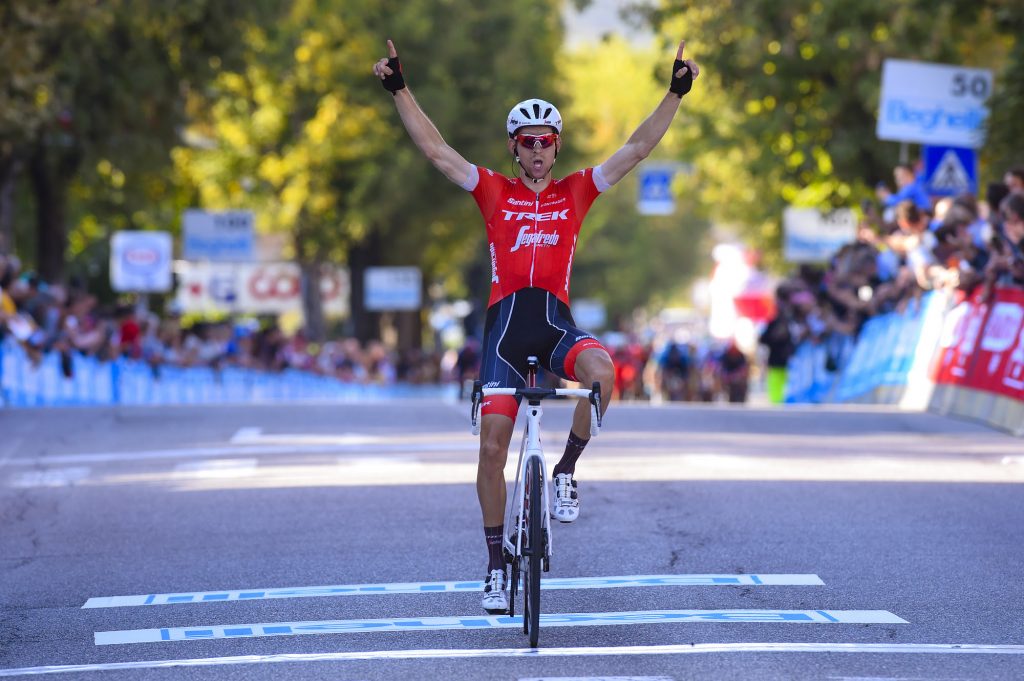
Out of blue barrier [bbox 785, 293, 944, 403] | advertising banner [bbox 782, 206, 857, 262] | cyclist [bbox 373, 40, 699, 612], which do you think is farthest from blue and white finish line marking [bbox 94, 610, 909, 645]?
advertising banner [bbox 782, 206, 857, 262]

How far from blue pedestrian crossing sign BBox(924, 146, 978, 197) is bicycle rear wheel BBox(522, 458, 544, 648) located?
18031mm

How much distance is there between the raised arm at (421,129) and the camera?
916 centimetres

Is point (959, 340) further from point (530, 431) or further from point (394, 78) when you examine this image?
point (530, 431)

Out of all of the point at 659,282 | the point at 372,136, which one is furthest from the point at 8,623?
the point at 659,282

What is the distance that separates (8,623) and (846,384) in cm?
2117

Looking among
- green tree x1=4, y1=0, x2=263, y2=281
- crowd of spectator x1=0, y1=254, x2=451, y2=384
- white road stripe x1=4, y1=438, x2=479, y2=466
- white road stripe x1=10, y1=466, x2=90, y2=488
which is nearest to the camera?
white road stripe x1=10, y1=466, x2=90, y2=488

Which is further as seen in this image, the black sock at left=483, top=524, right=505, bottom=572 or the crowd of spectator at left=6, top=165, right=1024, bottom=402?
the crowd of spectator at left=6, top=165, right=1024, bottom=402

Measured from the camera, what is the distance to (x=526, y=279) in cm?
903

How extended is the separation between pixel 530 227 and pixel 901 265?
56.3ft

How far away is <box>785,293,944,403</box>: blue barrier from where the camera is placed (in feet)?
80.2

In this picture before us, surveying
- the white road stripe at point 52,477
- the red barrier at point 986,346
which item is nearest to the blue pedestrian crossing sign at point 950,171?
the red barrier at point 986,346

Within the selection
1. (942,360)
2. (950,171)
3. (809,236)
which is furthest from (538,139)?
(809,236)

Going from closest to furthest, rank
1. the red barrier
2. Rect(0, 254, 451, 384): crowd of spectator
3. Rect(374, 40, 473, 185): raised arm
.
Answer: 1. Rect(374, 40, 473, 185): raised arm
2. the red barrier
3. Rect(0, 254, 451, 384): crowd of spectator

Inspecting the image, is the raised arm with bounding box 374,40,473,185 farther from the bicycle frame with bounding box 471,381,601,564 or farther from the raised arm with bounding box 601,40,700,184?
the bicycle frame with bounding box 471,381,601,564
